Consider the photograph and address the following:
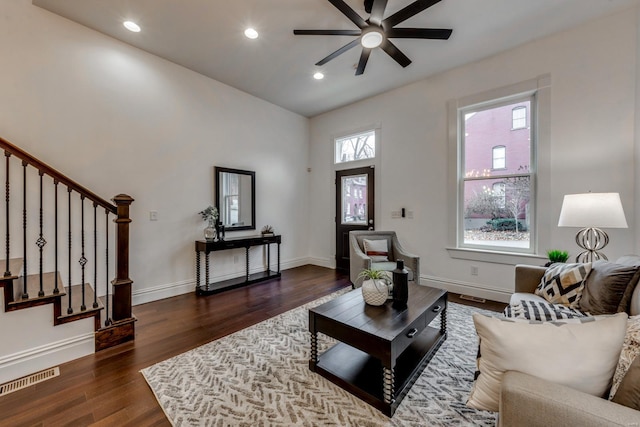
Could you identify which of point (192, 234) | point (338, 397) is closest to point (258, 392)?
point (338, 397)

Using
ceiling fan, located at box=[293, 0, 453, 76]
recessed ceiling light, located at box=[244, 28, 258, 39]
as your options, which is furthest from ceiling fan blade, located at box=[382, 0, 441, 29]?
recessed ceiling light, located at box=[244, 28, 258, 39]

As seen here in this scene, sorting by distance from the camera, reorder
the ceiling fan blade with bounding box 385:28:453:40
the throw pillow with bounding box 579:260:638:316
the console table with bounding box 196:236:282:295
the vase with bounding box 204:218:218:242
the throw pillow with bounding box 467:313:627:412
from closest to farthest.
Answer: the throw pillow with bounding box 467:313:627:412 → the throw pillow with bounding box 579:260:638:316 → the ceiling fan blade with bounding box 385:28:453:40 → the console table with bounding box 196:236:282:295 → the vase with bounding box 204:218:218:242

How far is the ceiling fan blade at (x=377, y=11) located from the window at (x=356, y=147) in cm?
244

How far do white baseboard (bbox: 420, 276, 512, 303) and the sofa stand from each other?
3.14 m

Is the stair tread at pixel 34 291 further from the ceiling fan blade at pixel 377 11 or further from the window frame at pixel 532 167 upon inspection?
the window frame at pixel 532 167

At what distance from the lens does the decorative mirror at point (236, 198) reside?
4.32 metres

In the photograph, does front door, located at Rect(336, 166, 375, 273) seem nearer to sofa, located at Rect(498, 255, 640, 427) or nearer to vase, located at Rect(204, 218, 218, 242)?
vase, located at Rect(204, 218, 218, 242)

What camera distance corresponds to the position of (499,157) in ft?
12.0

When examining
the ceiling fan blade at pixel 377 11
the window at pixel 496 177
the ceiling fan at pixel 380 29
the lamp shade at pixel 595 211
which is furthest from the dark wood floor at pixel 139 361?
the ceiling fan blade at pixel 377 11

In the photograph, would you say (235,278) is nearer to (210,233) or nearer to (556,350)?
(210,233)

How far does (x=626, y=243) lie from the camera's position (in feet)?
9.24

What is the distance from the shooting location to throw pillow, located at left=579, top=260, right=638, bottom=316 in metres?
1.75

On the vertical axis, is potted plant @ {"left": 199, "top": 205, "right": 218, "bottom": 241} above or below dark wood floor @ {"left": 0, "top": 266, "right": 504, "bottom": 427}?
above

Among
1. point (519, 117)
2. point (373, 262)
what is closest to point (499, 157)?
point (519, 117)
